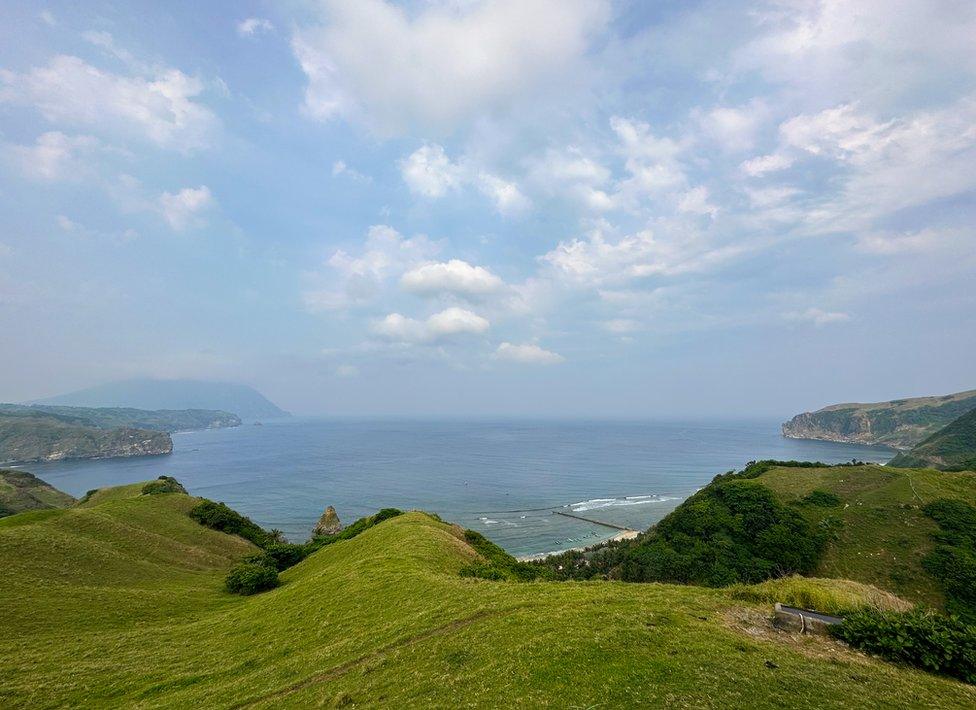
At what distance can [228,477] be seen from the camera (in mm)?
150750

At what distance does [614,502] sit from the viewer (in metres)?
116

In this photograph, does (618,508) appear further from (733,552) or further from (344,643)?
(344,643)

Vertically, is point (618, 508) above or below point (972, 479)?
below

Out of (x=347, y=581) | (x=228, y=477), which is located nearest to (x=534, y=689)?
(x=347, y=581)

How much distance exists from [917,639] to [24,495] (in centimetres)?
14727

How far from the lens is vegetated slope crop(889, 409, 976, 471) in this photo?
11744 centimetres

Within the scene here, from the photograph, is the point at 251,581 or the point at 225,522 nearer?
the point at 251,581

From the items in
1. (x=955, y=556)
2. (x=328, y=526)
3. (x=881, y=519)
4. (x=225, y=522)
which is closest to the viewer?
(x=955, y=556)

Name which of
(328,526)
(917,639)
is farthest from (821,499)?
(328,526)

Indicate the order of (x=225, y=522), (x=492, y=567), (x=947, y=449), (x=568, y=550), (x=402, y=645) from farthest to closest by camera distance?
(x=947, y=449) → (x=568, y=550) → (x=225, y=522) → (x=492, y=567) → (x=402, y=645)

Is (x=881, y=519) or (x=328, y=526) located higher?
(x=881, y=519)

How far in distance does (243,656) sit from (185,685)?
8.13 feet

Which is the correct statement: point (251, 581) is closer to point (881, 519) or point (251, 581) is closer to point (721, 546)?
point (721, 546)

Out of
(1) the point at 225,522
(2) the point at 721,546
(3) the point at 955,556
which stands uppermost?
(3) the point at 955,556
